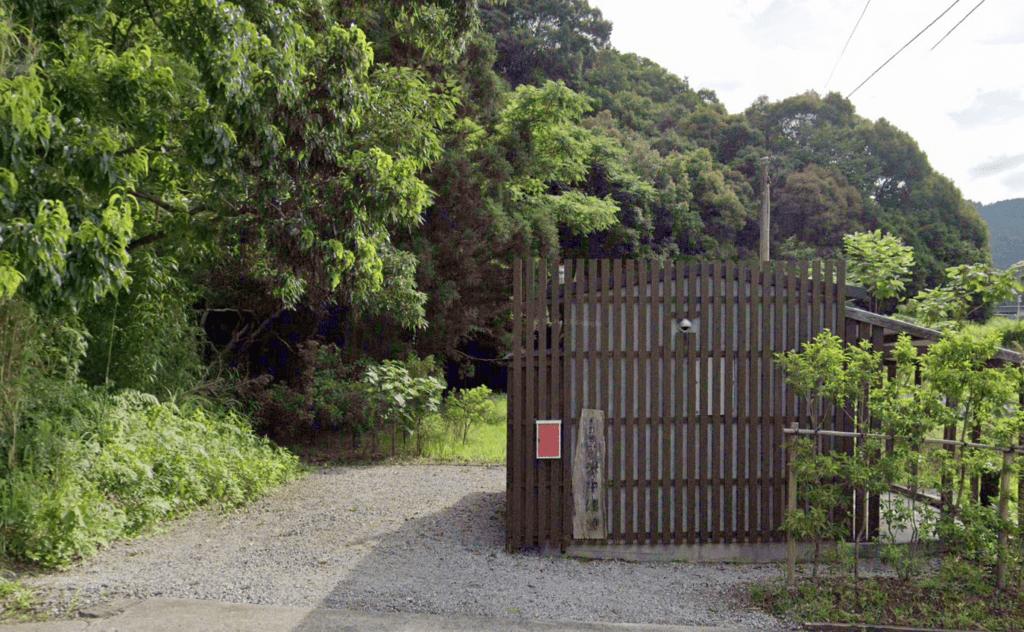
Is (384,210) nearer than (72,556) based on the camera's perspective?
No

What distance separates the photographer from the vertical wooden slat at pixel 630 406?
20.5 feet

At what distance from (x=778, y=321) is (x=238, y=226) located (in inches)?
214

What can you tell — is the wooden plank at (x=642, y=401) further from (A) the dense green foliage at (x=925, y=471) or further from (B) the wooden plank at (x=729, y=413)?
(A) the dense green foliage at (x=925, y=471)

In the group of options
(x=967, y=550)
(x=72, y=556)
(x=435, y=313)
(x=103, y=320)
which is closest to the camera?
(x=967, y=550)

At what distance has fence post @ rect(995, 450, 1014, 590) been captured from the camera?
197 inches

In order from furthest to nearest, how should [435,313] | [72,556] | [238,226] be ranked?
[435,313]
[238,226]
[72,556]

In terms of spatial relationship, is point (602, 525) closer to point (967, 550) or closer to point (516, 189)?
point (967, 550)

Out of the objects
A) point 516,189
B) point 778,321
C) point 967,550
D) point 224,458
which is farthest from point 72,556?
point 516,189

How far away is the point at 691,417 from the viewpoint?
6.31 metres

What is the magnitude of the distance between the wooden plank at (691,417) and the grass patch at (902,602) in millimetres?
926

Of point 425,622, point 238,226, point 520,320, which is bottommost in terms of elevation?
point 425,622

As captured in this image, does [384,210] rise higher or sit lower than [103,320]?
higher

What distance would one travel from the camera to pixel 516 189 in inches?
685

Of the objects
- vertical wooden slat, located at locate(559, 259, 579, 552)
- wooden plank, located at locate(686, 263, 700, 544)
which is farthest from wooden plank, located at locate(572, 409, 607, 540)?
wooden plank, located at locate(686, 263, 700, 544)
